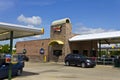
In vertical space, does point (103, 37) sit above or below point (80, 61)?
above

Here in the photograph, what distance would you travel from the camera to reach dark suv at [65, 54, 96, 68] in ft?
96.1

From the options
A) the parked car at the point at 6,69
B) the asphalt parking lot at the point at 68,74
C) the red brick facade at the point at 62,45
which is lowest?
the asphalt parking lot at the point at 68,74

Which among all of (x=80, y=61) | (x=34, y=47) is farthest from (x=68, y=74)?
(x=34, y=47)

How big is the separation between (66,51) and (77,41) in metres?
2.20

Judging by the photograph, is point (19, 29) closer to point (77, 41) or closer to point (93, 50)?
point (77, 41)

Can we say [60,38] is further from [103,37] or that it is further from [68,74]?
[68,74]

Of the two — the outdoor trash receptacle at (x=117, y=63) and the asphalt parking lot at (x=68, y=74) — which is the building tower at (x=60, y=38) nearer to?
the outdoor trash receptacle at (x=117, y=63)

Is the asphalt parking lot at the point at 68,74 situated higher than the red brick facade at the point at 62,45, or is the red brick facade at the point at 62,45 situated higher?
the red brick facade at the point at 62,45

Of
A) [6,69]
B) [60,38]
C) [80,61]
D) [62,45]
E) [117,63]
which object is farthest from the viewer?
[60,38]

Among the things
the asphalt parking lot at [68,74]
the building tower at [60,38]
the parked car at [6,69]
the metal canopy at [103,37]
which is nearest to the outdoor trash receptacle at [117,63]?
the metal canopy at [103,37]

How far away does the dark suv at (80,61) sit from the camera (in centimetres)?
2929

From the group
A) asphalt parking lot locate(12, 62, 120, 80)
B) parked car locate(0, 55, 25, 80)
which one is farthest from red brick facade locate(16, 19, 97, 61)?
parked car locate(0, 55, 25, 80)

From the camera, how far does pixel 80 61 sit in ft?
98.5

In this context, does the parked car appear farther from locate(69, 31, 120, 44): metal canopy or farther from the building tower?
the building tower
